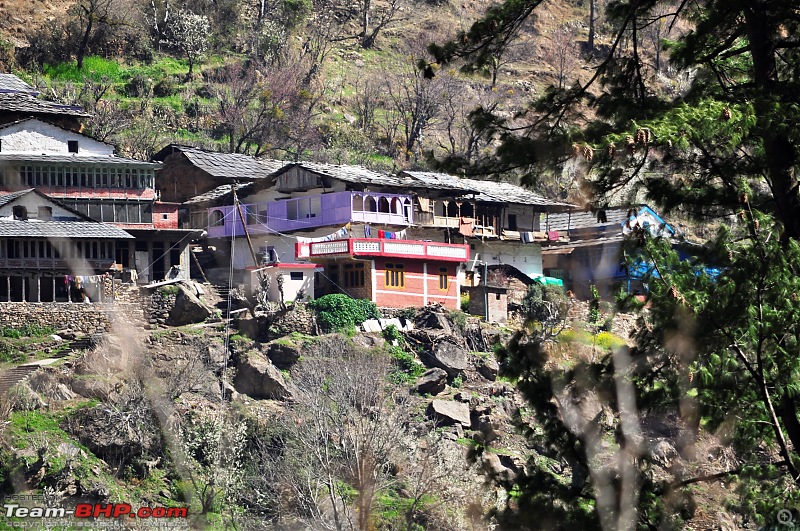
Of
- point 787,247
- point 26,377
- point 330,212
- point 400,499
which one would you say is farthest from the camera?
point 330,212

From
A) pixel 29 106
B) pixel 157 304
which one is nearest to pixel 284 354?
pixel 157 304

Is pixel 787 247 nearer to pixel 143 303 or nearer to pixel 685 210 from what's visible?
pixel 685 210

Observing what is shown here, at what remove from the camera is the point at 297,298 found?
50.5 metres

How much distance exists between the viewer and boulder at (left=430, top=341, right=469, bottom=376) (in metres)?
47.7

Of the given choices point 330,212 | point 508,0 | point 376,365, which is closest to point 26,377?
point 376,365

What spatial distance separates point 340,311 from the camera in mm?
49031

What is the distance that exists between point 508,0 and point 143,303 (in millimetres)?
35452

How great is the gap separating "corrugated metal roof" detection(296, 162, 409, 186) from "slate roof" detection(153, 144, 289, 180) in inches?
107

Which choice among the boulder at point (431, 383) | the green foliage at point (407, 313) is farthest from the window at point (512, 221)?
the boulder at point (431, 383)

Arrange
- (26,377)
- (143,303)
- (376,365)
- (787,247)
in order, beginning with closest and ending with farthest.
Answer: (787,247)
(26,377)
(376,365)
(143,303)

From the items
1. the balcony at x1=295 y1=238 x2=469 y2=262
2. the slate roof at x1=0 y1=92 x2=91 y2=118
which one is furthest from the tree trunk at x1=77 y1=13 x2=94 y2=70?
the balcony at x1=295 y1=238 x2=469 y2=262

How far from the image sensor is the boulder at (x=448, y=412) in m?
44.1

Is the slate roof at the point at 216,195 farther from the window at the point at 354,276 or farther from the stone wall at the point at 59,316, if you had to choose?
the stone wall at the point at 59,316

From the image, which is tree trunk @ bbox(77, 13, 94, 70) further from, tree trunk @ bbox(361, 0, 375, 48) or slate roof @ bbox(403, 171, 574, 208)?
slate roof @ bbox(403, 171, 574, 208)
